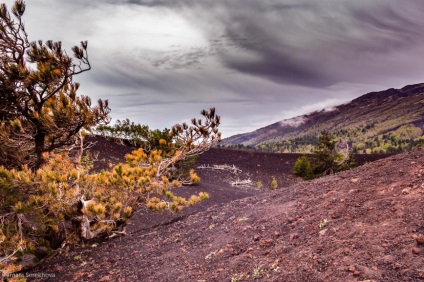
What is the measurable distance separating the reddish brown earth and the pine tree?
2918mm

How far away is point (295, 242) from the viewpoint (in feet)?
14.9

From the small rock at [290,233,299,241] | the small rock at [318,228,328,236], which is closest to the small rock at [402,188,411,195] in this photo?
the small rock at [318,228,328,236]

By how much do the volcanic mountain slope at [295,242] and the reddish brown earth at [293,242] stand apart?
0.6 inches

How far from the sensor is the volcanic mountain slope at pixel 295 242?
11.3 feet

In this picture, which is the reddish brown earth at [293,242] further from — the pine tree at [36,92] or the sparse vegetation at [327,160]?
the sparse vegetation at [327,160]

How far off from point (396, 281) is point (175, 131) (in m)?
5.84

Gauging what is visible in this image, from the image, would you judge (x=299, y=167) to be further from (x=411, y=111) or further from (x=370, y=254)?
(x=411, y=111)

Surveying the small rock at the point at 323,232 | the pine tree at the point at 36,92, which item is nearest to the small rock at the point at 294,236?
the small rock at the point at 323,232

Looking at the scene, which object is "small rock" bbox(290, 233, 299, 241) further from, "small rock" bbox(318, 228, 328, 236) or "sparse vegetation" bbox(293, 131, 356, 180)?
"sparse vegetation" bbox(293, 131, 356, 180)

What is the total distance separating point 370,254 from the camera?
3.45 metres

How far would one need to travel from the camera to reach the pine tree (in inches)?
220

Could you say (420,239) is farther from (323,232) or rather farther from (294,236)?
(294,236)

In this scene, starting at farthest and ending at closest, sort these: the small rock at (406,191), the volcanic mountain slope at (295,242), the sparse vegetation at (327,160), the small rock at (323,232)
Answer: the sparse vegetation at (327,160), the small rock at (406,191), the small rock at (323,232), the volcanic mountain slope at (295,242)

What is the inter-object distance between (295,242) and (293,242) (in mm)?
39
